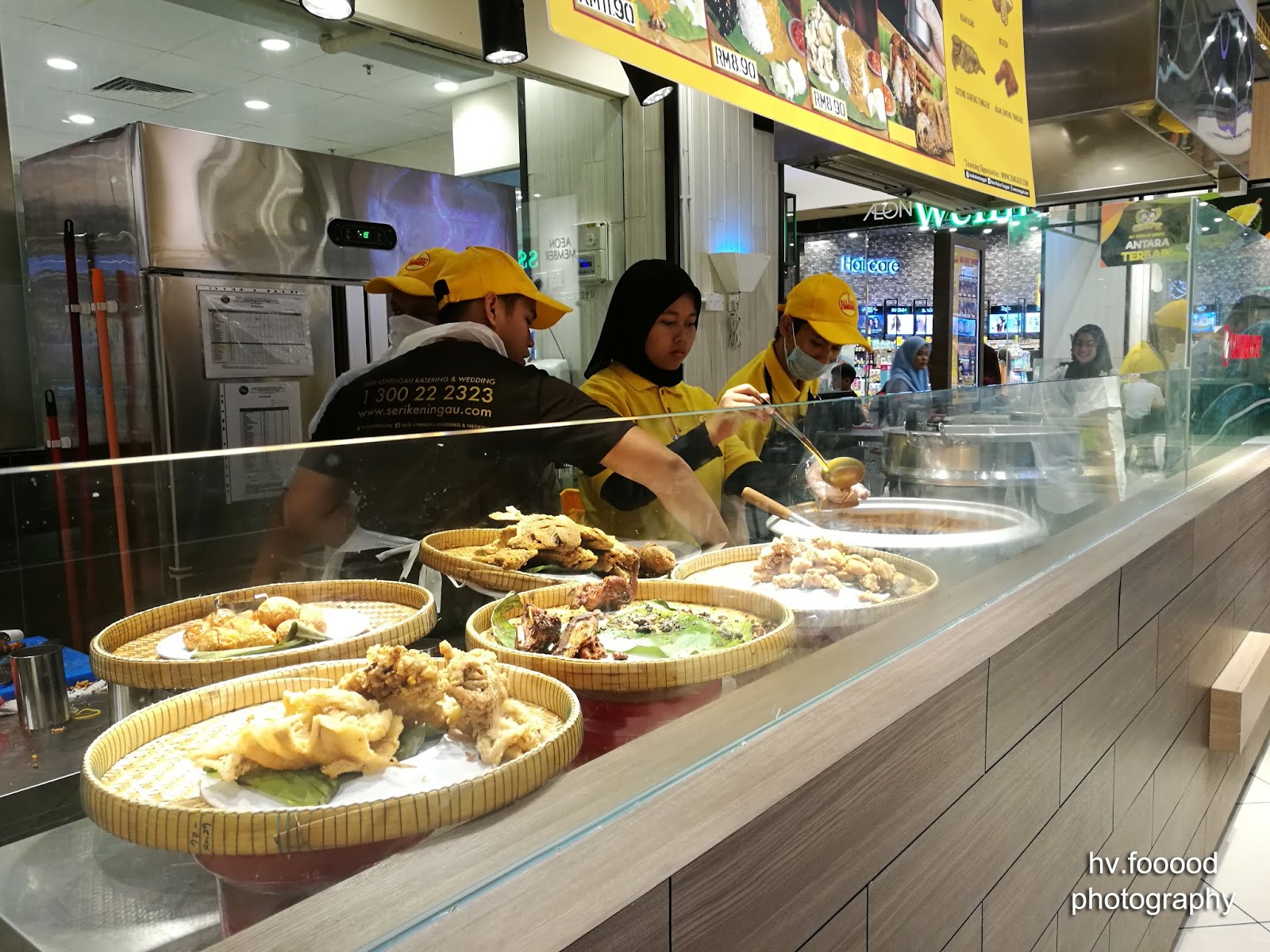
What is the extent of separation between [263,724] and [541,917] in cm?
23

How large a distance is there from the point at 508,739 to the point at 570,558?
40 centimetres

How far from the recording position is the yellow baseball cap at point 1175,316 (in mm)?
2650

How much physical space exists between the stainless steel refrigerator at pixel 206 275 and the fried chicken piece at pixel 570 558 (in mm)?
2934

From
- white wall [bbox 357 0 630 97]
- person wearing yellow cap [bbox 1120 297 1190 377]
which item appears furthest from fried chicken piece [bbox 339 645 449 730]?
white wall [bbox 357 0 630 97]

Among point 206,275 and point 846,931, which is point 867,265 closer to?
point 206,275

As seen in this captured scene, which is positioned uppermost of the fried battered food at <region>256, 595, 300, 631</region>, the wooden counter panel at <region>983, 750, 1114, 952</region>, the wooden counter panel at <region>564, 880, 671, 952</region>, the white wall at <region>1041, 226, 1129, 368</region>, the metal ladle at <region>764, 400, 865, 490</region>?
the white wall at <region>1041, 226, 1129, 368</region>

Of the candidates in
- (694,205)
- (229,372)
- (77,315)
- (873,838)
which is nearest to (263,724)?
(873,838)

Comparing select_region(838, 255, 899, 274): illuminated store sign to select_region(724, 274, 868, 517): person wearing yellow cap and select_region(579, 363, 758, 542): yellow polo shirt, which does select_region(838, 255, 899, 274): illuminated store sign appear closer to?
select_region(724, 274, 868, 517): person wearing yellow cap

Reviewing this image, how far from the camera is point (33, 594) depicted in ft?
2.15

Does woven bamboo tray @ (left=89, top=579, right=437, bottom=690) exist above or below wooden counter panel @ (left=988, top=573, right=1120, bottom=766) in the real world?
above

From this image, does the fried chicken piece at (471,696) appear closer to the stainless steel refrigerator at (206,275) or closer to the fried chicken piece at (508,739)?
the fried chicken piece at (508,739)

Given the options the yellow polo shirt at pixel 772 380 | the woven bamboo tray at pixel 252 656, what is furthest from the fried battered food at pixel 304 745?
the yellow polo shirt at pixel 772 380

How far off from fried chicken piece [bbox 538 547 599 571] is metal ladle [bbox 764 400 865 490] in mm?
431

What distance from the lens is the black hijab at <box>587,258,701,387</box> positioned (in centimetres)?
286
